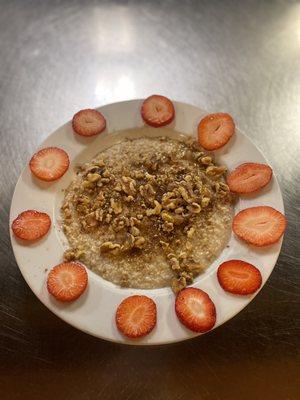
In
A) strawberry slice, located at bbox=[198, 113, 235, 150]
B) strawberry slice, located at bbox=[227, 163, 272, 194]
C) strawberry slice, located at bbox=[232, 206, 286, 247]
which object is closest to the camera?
strawberry slice, located at bbox=[232, 206, 286, 247]

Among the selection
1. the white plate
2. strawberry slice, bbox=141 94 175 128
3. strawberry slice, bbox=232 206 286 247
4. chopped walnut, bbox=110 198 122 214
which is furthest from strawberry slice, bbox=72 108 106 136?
strawberry slice, bbox=232 206 286 247

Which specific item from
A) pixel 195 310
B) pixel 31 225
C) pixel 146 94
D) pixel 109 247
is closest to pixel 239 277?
pixel 195 310

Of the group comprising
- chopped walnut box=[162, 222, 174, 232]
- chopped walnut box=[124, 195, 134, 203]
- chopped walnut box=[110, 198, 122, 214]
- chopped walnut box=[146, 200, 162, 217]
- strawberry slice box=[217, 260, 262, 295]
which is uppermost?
chopped walnut box=[124, 195, 134, 203]

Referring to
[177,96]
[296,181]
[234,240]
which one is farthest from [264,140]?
[234,240]

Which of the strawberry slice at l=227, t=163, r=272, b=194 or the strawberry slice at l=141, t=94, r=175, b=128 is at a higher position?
the strawberry slice at l=141, t=94, r=175, b=128

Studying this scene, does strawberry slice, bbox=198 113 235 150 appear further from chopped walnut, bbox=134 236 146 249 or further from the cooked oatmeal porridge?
chopped walnut, bbox=134 236 146 249

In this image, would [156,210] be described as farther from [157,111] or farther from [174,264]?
[157,111]
